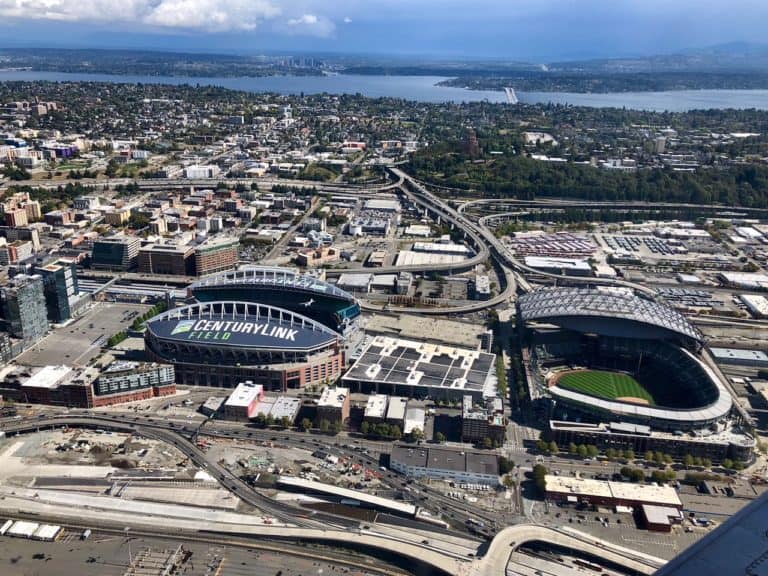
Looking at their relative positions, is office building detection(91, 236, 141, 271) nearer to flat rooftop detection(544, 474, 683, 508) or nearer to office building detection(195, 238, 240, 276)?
office building detection(195, 238, 240, 276)

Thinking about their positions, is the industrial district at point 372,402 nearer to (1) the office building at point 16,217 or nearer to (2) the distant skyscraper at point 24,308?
(2) the distant skyscraper at point 24,308

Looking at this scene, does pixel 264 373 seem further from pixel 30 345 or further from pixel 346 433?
pixel 30 345

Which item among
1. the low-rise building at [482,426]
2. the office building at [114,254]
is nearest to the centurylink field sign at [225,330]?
the low-rise building at [482,426]

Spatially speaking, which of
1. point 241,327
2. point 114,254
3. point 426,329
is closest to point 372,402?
point 241,327

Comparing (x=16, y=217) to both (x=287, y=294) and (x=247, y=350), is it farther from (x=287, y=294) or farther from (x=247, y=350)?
(x=247, y=350)

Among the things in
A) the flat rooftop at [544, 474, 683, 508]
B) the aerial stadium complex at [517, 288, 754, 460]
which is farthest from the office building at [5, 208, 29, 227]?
the flat rooftop at [544, 474, 683, 508]

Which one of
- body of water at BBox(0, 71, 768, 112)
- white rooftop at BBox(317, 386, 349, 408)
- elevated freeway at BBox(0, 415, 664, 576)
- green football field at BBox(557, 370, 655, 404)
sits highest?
body of water at BBox(0, 71, 768, 112)
